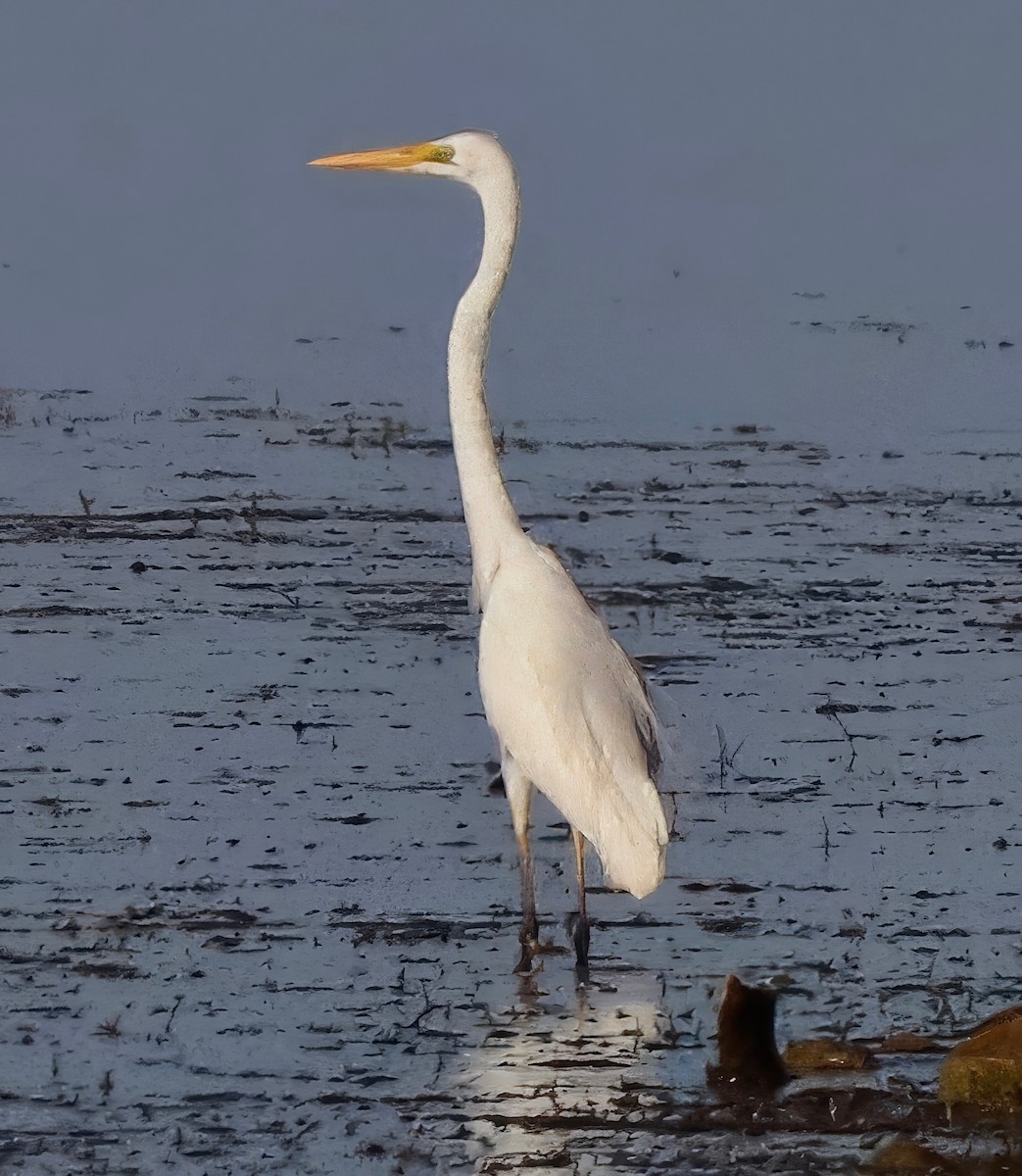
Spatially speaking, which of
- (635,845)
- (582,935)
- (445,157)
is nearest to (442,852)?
(582,935)

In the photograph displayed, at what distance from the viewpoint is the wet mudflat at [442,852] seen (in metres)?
4.29

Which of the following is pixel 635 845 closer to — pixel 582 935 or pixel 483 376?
pixel 582 935

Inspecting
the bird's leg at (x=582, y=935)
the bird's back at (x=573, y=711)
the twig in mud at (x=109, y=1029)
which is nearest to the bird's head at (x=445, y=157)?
the bird's back at (x=573, y=711)

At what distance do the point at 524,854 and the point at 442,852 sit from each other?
67cm

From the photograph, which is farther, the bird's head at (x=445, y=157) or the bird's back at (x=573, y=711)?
the bird's head at (x=445, y=157)

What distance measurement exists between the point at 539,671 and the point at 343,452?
33.2ft

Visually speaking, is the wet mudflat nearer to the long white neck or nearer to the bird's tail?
the bird's tail

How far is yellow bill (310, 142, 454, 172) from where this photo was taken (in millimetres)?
6090

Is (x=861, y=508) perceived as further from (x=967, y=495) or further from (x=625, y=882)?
(x=625, y=882)

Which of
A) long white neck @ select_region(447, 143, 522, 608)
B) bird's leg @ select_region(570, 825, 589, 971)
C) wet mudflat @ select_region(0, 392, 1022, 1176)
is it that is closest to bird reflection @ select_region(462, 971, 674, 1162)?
wet mudflat @ select_region(0, 392, 1022, 1176)

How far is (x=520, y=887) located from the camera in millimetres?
5750

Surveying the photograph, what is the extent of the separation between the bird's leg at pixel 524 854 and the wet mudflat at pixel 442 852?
68mm

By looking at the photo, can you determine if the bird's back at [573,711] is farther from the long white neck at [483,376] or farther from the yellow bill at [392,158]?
the yellow bill at [392,158]

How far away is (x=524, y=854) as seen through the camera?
5.55 metres
